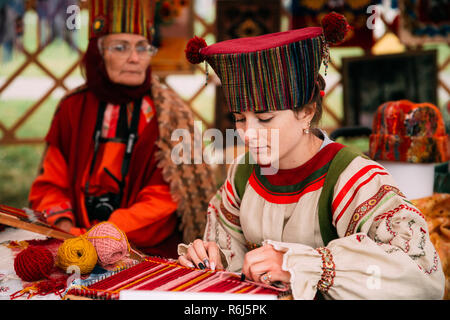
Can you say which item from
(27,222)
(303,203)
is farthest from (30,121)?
(303,203)

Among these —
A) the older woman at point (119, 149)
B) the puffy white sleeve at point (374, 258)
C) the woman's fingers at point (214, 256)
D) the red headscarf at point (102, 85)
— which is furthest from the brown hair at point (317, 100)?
the red headscarf at point (102, 85)

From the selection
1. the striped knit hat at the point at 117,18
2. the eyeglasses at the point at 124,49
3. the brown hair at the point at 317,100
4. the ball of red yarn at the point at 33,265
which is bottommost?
the ball of red yarn at the point at 33,265

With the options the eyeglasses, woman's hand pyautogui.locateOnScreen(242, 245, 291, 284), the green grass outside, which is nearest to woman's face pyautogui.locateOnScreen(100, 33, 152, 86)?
the eyeglasses

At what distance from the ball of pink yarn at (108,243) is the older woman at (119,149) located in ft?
2.03

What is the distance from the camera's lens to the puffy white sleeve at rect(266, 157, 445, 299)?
2.52ft

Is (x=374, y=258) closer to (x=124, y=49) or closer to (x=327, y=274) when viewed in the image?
(x=327, y=274)

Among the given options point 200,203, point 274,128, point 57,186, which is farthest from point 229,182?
point 57,186

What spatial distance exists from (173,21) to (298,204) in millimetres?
2731

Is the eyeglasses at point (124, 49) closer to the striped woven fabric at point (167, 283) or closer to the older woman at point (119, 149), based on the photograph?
the older woman at point (119, 149)

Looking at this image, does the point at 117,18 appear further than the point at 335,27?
Yes

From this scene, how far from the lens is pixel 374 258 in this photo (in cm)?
77

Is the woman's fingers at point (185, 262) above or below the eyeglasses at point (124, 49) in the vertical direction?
below

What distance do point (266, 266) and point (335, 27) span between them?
427mm

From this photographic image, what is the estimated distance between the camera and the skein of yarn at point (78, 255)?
94 cm
